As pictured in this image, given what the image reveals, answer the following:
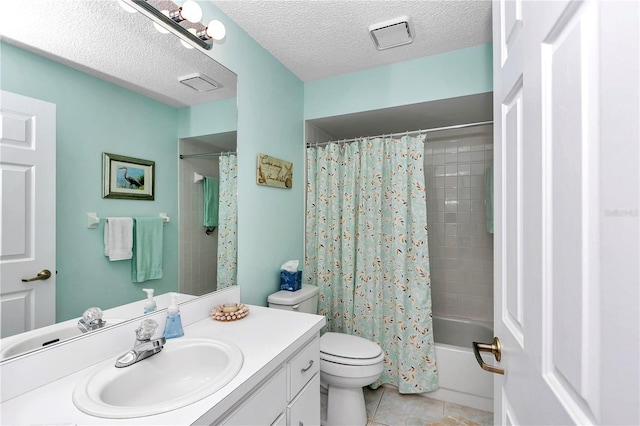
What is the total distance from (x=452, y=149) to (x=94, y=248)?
297cm

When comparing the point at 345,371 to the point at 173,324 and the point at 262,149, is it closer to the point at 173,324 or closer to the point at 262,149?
the point at 173,324

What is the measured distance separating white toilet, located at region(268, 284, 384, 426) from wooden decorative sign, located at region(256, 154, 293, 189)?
2.53 ft

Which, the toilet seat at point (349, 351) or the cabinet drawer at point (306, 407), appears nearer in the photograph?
the cabinet drawer at point (306, 407)

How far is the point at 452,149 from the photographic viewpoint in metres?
2.95

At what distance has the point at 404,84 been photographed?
2.16m

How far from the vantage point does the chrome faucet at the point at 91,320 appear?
3.32 ft

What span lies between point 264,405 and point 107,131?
45.1 inches

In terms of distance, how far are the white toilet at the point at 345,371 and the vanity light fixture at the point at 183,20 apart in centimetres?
151

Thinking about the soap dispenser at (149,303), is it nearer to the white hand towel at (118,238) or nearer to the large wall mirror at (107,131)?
the large wall mirror at (107,131)

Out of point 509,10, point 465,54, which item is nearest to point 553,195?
point 509,10

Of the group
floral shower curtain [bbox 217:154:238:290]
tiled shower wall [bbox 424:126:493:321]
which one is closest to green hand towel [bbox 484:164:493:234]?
tiled shower wall [bbox 424:126:493:321]

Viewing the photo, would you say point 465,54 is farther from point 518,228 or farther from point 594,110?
point 594,110

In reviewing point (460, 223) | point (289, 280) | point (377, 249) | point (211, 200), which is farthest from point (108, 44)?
point (460, 223)

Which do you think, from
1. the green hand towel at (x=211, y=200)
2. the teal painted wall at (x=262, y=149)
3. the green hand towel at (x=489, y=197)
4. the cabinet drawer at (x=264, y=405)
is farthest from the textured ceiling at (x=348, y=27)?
the cabinet drawer at (x=264, y=405)
